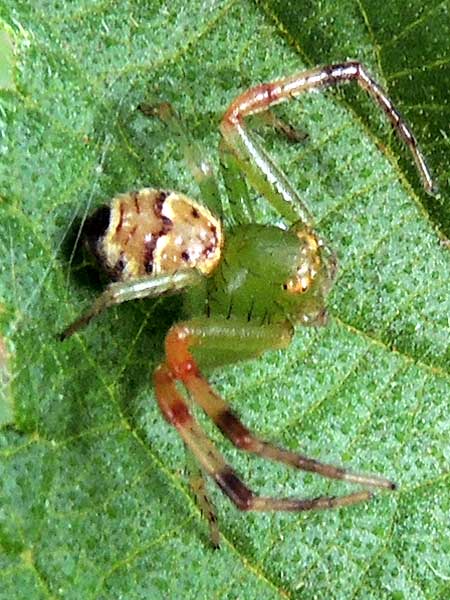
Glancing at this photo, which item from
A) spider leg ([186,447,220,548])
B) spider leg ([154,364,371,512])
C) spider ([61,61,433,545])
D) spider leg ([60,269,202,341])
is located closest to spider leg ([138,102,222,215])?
spider ([61,61,433,545])

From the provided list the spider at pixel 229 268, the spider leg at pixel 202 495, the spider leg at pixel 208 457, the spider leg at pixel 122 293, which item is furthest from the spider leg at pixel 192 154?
the spider leg at pixel 202 495

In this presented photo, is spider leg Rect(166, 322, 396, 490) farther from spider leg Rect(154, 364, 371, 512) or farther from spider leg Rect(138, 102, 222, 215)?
spider leg Rect(138, 102, 222, 215)

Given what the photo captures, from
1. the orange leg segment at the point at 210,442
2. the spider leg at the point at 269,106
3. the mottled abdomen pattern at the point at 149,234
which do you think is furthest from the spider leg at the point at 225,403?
the spider leg at the point at 269,106

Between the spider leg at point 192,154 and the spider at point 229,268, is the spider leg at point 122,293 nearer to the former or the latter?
the spider at point 229,268

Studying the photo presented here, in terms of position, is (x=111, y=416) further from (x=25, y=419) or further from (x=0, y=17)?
(x=0, y=17)

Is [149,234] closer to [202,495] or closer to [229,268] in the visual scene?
[229,268]

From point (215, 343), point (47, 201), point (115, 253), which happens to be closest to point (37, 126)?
point (47, 201)

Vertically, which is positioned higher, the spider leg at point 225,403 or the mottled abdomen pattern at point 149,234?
the mottled abdomen pattern at point 149,234

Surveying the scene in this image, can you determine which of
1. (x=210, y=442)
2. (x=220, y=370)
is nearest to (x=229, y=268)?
(x=220, y=370)

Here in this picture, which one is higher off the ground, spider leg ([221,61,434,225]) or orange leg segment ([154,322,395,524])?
spider leg ([221,61,434,225])
